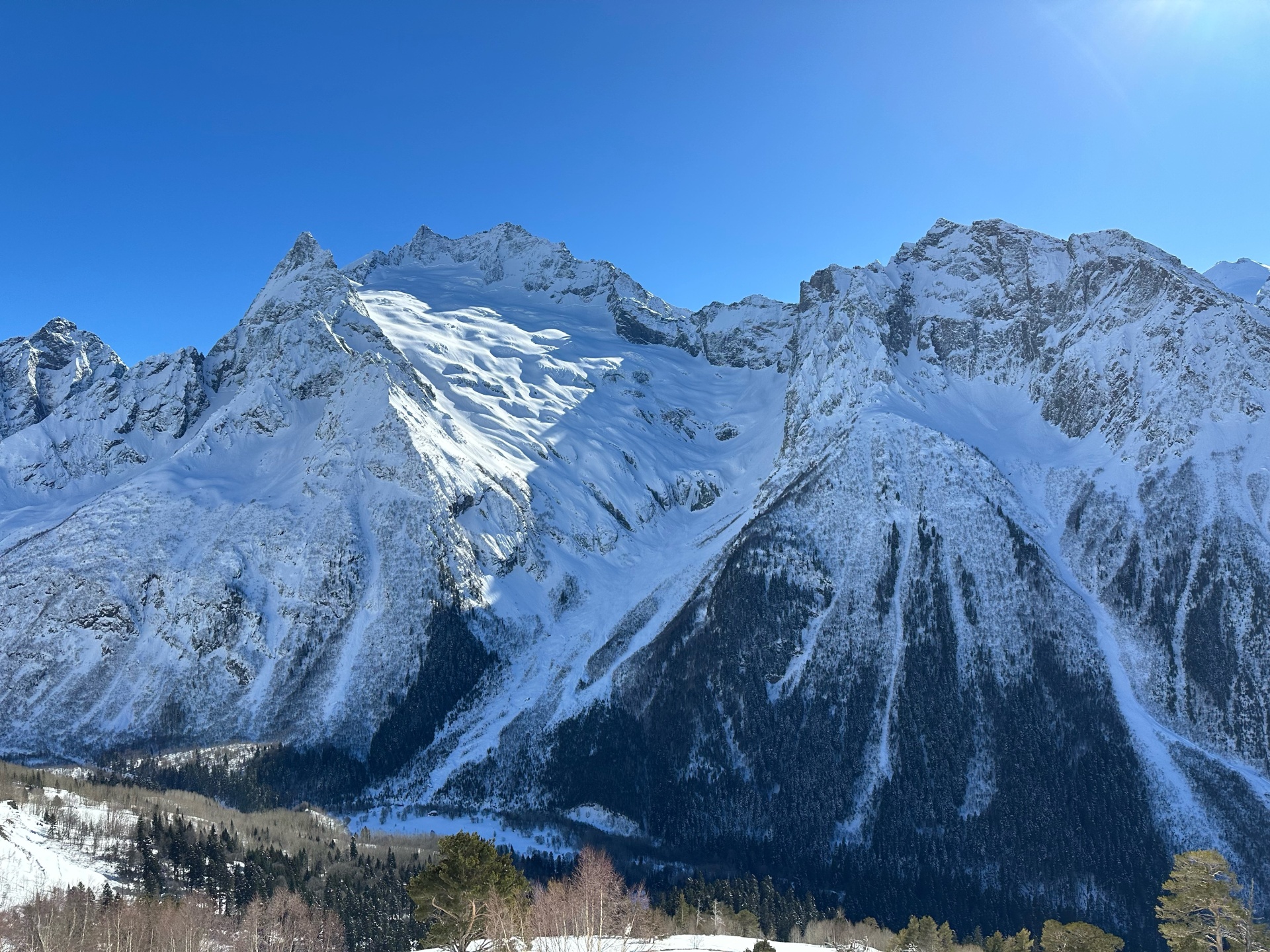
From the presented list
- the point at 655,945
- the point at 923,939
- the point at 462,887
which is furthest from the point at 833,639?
the point at 462,887

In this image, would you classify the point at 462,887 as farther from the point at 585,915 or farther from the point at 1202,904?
the point at 1202,904

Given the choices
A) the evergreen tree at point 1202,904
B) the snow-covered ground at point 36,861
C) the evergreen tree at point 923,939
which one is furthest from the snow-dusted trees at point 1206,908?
the snow-covered ground at point 36,861

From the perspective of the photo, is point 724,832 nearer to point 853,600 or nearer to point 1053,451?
point 853,600

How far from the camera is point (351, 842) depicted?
11788cm

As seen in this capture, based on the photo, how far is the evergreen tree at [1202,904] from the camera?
47.1 meters

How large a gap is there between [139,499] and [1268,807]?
225676 millimetres

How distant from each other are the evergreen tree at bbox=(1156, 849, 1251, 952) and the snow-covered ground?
312 ft

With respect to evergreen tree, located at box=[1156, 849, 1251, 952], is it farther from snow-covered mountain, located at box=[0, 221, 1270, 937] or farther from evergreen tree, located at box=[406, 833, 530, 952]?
snow-covered mountain, located at box=[0, 221, 1270, 937]

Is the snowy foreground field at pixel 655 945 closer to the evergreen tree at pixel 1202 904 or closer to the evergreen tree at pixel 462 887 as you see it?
the evergreen tree at pixel 462 887

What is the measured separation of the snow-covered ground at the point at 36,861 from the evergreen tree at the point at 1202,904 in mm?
95018

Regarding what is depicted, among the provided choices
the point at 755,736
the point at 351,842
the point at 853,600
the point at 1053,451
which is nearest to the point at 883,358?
the point at 1053,451

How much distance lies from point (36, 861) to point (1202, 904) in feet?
359

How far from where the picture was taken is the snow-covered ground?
80438 mm

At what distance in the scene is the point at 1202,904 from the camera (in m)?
47.4
